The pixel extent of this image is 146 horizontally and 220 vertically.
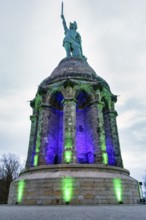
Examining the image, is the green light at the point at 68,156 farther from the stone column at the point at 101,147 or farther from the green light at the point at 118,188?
the green light at the point at 118,188

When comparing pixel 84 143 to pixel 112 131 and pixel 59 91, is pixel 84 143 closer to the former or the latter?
pixel 112 131

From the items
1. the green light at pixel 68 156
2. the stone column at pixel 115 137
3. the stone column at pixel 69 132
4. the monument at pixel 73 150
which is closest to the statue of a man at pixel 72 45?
the monument at pixel 73 150

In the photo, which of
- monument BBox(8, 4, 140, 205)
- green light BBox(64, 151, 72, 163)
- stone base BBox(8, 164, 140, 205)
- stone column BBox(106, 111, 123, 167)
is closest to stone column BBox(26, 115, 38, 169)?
monument BBox(8, 4, 140, 205)

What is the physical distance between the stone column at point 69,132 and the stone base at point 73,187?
105 centimetres

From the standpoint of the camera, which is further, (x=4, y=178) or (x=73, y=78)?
(x=4, y=178)

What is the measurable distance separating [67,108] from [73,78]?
4.31 metres

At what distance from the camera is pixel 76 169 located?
12484mm

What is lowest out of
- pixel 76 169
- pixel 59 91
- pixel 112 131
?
pixel 76 169

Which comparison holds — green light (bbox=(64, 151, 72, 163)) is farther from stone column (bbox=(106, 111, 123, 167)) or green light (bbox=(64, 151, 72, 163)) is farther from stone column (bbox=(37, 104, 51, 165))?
stone column (bbox=(106, 111, 123, 167))

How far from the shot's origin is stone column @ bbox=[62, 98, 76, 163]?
13509mm

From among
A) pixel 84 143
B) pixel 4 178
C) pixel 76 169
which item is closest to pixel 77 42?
pixel 84 143

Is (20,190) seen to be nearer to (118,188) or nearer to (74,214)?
(118,188)

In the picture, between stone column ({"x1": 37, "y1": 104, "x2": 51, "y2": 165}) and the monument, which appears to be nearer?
the monument

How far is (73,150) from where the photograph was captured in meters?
13.9
